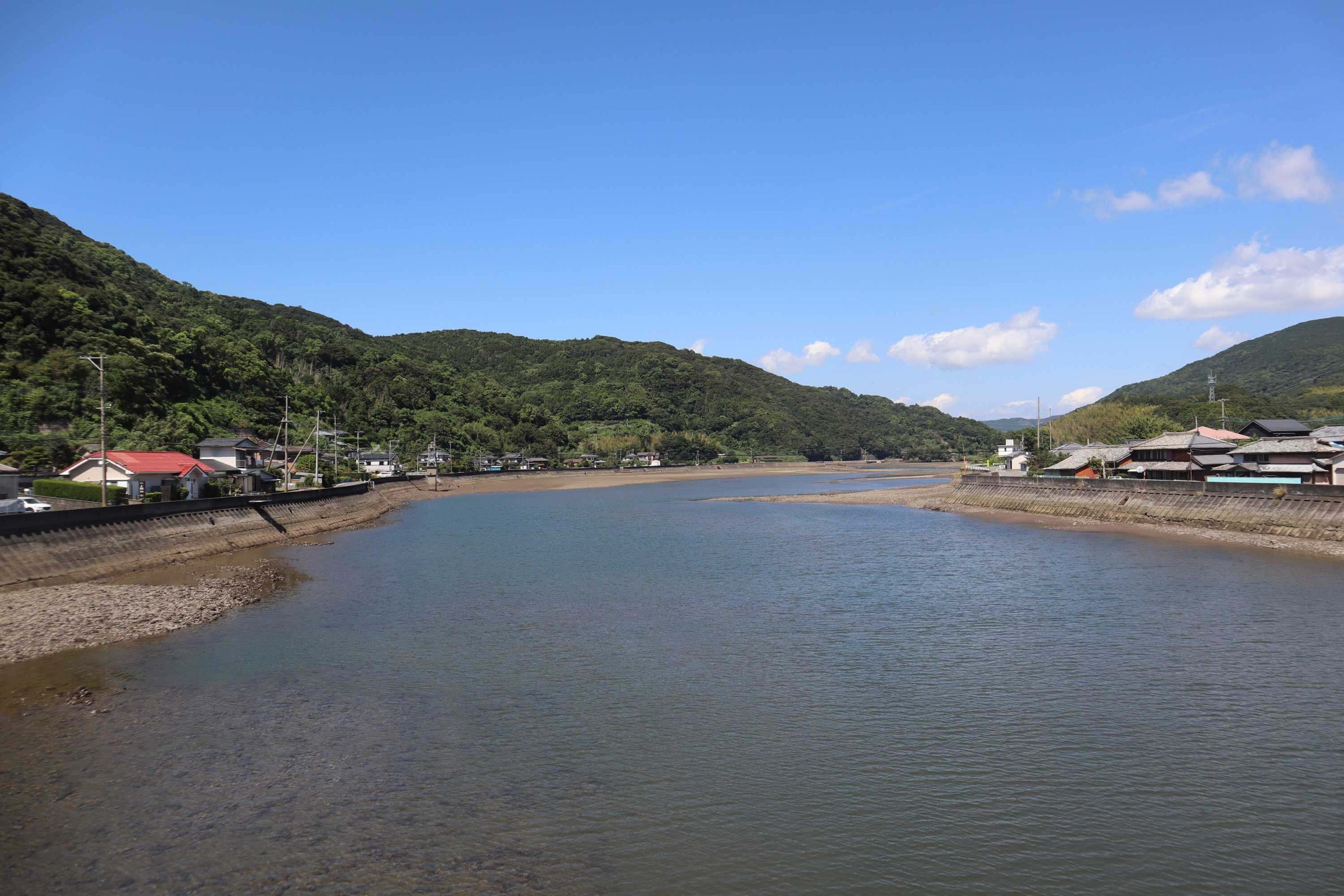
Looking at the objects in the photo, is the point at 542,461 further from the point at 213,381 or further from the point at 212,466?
the point at 212,466

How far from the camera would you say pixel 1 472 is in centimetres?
3288

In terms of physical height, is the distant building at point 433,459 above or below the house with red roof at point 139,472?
above

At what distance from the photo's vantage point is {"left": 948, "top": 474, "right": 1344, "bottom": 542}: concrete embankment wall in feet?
110

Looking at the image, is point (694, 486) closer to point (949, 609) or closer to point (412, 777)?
point (949, 609)

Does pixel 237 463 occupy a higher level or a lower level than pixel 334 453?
lower

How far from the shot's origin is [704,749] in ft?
40.0

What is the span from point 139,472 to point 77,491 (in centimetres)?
371

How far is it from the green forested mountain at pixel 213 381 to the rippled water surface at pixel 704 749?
40.8 meters

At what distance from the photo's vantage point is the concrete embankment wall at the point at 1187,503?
33625 mm

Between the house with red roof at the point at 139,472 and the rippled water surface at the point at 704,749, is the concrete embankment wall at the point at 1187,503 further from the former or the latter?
the house with red roof at the point at 139,472

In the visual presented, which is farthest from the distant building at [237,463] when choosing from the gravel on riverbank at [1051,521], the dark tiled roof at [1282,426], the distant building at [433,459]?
the dark tiled roof at [1282,426]

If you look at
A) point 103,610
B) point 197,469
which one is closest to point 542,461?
point 197,469

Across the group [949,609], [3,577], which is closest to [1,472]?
[3,577]

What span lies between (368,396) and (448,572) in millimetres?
113263
